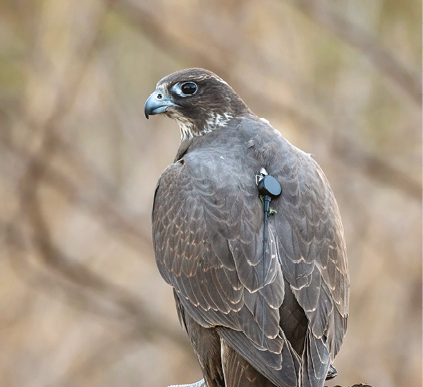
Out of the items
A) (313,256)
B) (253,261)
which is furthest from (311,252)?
(253,261)

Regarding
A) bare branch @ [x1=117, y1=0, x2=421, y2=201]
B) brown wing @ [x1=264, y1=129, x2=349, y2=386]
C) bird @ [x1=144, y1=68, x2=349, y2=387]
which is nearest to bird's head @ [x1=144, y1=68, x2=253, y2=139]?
bird @ [x1=144, y1=68, x2=349, y2=387]

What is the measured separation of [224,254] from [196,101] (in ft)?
4.32

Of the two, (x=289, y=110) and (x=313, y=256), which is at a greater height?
(x=289, y=110)

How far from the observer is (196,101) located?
3891mm

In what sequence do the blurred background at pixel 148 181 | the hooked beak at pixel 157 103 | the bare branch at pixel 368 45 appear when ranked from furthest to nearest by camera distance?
1. the bare branch at pixel 368 45
2. the blurred background at pixel 148 181
3. the hooked beak at pixel 157 103

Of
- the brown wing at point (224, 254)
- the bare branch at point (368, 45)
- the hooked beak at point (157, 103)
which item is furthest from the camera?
the bare branch at point (368, 45)

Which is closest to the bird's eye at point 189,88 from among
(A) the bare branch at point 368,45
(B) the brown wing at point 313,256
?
(B) the brown wing at point 313,256

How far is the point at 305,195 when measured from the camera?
10.3 ft

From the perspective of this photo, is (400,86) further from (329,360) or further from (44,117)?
Answer: (329,360)

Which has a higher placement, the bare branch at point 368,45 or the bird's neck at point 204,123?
the bare branch at point 368,45

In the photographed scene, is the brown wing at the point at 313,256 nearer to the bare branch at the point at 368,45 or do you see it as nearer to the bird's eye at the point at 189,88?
the bird's eye at the point at 189,88

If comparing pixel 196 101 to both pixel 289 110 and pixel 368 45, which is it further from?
pixel 368 45

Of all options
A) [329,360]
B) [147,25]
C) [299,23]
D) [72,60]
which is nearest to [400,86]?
[299,23]

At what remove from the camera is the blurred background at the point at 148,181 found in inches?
285
